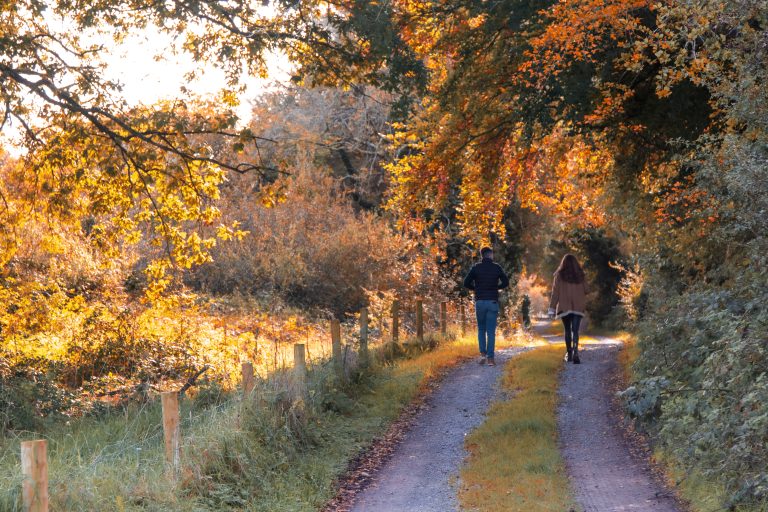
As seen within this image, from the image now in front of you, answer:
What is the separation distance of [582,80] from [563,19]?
4.14 ft

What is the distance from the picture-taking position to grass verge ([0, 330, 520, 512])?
7000mm

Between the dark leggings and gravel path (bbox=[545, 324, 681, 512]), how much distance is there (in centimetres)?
164

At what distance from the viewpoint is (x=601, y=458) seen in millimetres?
9789

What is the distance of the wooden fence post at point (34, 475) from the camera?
18.5ft

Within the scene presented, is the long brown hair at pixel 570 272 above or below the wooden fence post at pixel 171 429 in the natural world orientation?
above

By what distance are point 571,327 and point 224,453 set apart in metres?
10.3

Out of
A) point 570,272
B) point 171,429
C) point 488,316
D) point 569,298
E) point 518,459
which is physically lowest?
point 518,459

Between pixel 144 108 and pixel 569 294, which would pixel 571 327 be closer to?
pixel 569 294

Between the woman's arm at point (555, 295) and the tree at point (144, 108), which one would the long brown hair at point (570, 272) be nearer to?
the woman's arm at point (555, 295)

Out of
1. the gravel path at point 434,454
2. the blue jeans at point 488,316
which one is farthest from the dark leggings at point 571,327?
the gravel path at point 434,454

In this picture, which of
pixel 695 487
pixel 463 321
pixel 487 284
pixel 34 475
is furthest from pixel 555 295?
pixel 34 475

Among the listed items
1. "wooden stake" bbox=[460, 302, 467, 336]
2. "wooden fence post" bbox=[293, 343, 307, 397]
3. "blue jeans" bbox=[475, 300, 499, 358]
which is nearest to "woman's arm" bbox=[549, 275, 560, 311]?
"blue jeans" bbox=[475, 300, 499, 358]

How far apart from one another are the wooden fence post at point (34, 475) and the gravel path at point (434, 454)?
3.21 m

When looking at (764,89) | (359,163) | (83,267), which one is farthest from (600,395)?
(359,163)
